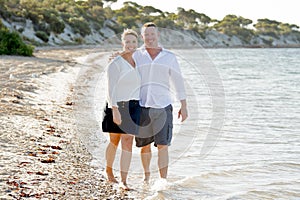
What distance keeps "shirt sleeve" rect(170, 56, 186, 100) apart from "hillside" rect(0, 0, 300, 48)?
2.26 ft

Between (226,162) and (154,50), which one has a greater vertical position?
(154,50)

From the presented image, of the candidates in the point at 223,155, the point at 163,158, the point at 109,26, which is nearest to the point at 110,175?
the point at 163,158

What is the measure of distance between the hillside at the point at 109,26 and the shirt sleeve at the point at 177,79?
69cm

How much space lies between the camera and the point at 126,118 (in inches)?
201

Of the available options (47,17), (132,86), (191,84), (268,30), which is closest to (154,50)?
(132,86)

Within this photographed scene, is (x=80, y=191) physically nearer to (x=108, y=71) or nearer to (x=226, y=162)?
(x=108, y=71)

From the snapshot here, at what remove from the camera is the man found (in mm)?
5098

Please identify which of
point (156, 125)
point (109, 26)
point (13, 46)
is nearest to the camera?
point (156, 125)

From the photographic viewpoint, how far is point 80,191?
16.5 feet

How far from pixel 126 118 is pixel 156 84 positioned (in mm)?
468

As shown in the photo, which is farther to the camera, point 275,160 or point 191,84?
point 191,84

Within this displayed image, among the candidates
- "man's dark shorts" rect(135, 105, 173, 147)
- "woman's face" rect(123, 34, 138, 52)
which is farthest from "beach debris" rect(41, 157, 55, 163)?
"woman's face" rect(123, 34, 138, 52)

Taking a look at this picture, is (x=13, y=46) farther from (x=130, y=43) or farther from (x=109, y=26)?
(x=109, y=26)

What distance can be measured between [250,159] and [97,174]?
2683mm
